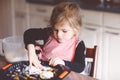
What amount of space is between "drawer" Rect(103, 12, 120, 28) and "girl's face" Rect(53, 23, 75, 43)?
1.14 meters

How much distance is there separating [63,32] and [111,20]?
122cm

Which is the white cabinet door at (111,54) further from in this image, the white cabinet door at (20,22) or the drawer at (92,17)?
the white cabinet door at (20,22)

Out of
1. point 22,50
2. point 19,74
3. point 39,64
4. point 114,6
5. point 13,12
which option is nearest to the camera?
point 19,74

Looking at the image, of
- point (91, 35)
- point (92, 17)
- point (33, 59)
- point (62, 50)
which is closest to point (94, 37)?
point (91, 35)

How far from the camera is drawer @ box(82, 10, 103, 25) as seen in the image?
8.24 ft

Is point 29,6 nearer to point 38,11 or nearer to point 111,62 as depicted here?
point 38,11

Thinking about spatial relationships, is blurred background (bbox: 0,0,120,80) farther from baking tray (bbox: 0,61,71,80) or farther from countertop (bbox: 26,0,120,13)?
baking tray (bbox: 0,61,71,80)

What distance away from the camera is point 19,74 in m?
1.08

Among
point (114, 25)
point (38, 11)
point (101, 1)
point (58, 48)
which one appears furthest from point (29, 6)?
point (58, 48)

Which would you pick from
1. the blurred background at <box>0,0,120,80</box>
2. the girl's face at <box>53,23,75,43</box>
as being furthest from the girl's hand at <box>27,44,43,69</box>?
the blurred background at <box>0,0,120,80</box>

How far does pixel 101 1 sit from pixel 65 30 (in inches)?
60.2

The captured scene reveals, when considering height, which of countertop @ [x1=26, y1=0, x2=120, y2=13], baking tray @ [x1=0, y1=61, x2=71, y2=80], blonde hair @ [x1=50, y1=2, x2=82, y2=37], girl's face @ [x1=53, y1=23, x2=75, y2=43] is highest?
countertop @ [x1=26, y1=0, x2=120, y2=13]

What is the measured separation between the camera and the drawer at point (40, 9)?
2.89 meters

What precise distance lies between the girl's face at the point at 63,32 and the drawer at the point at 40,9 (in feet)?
5.12
